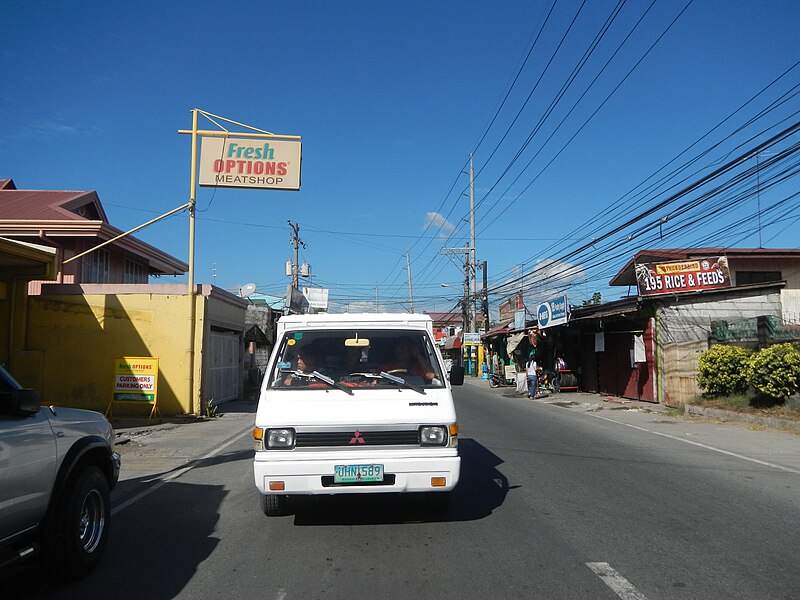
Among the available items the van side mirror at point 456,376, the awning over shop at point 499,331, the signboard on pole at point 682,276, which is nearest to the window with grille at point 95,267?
the van side mirror at point 456,376

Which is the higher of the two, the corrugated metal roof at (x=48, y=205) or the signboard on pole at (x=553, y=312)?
the corrugated metal roof at (x=48, y=205)

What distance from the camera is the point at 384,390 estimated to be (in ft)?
20.3

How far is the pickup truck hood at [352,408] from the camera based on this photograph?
571cm

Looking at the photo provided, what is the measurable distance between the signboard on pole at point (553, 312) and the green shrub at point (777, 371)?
1067cm

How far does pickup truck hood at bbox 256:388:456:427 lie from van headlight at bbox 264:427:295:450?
69mm

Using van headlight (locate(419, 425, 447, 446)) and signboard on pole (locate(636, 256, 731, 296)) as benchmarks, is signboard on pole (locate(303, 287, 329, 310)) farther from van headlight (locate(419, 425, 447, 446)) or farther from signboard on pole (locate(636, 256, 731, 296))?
van headlight (locate(419, 425, 447, 446))

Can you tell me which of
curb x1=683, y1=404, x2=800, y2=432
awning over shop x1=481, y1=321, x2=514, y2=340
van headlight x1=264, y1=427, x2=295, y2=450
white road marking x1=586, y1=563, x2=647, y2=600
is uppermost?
awning over shop x1=481, y1=321, x2=514, y2=340

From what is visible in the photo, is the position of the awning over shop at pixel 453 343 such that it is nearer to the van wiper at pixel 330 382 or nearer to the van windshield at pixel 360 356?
the van windshield at pixel 360 356

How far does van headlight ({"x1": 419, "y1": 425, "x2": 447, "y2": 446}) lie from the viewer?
579 cm

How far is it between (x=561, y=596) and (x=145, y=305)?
15.9 metres

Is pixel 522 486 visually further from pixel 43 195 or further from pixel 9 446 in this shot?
pixel 43 195

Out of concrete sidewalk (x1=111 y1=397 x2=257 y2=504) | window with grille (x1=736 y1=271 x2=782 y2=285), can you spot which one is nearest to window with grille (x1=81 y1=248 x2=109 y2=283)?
concrete sidewalk (x1=111 y1=397 x2=257 y2=504)

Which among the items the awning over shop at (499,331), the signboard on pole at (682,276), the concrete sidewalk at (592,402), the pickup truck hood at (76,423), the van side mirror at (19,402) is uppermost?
the signboard on pole at (682,276)

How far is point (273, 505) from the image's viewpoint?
20.8ft
